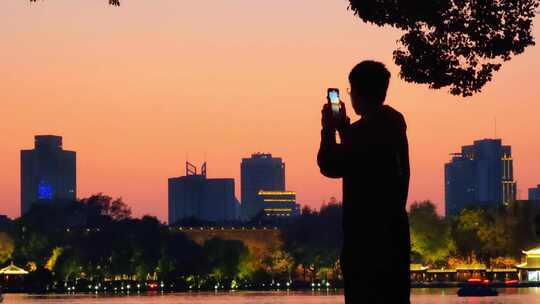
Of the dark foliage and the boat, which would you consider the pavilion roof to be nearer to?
the boat

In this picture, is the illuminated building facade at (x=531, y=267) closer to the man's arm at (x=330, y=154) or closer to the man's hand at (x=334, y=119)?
the man's hand at (x=334, y=119)

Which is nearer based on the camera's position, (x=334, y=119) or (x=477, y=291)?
(x=334, y=119)

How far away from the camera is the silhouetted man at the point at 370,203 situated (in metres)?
7.79

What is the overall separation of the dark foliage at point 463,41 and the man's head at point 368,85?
7.65m

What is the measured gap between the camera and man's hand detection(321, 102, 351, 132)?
25.7 ft

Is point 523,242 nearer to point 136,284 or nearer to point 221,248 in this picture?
point 221,248

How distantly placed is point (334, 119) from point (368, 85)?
0.34 metres

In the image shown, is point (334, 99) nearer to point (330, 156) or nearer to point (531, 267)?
point (330, 156)

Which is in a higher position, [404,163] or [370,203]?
[404,163]

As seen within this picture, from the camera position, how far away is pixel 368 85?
806 centimetres

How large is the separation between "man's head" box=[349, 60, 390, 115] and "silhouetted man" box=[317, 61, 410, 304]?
3 centimetres

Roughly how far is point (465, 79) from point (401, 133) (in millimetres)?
8099

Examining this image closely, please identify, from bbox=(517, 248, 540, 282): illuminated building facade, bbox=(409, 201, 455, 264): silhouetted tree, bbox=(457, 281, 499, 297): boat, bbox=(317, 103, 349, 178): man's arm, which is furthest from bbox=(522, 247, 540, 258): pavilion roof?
bbox=(317, 103, 349, 178): man's arm

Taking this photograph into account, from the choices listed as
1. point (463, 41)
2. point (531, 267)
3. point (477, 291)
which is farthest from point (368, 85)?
point (531, 267)
